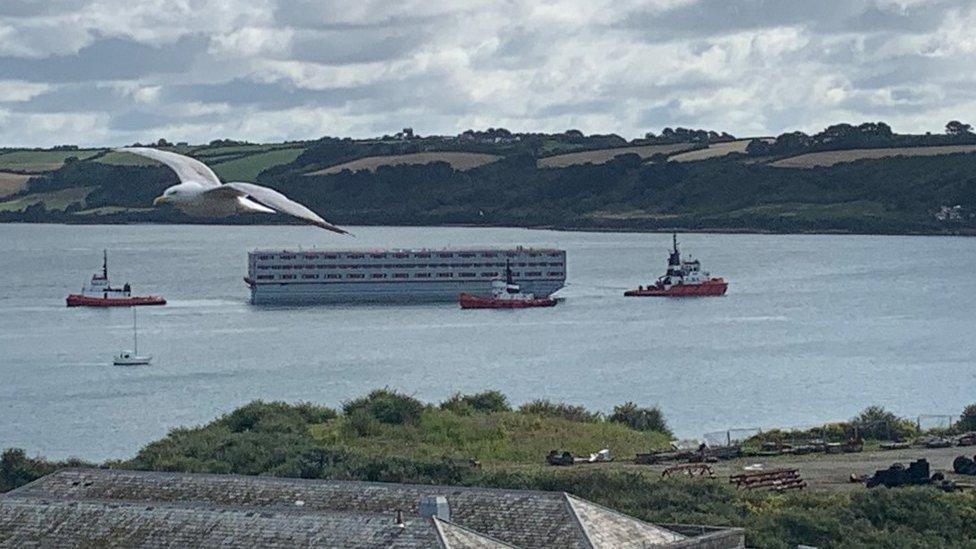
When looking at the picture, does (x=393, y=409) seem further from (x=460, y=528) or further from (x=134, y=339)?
(x=134, y=339)

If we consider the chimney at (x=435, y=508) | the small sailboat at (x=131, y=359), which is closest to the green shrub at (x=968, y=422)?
the chimney at (x=435, y=508)

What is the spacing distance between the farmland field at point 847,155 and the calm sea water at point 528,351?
40830 mm

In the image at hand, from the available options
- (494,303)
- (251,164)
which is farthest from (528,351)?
(251,164)

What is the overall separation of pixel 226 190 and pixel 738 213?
170147 millimetres

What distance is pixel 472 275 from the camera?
120938 mm

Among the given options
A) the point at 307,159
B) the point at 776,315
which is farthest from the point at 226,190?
the point at 307,159

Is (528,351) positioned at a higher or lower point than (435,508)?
lower

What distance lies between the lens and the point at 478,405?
56.8 m

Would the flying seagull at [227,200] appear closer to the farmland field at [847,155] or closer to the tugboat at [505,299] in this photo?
the tugboat at [505,299]

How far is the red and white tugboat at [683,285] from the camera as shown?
124 m

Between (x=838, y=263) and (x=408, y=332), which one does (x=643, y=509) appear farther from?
(x=838, y=263)

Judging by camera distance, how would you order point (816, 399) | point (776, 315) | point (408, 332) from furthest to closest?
point (776, 315) < point (408, 332) < point (816, 399)

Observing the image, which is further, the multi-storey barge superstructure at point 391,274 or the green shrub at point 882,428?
the multi-storey barge superstructure at point 391,274

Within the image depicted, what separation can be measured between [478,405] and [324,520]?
3029cm
